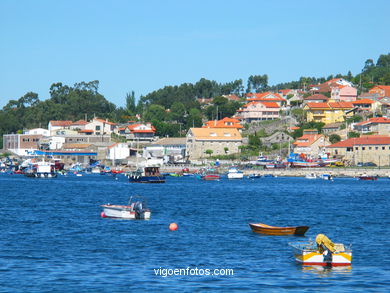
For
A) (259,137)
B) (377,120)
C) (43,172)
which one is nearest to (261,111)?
(259,137)

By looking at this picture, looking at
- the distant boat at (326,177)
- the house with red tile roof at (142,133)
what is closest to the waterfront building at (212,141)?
the house with red tile roof at (142,133)

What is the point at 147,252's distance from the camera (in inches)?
1490

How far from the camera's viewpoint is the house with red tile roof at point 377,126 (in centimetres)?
14688

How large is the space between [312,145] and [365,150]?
12950 millimetres

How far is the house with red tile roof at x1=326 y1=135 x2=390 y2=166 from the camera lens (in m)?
134

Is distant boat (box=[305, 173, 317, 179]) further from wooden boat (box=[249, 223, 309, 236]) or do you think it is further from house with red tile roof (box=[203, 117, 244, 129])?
wooden boat (box=[249, 223, 309, 236])

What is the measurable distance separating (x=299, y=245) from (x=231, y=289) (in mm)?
7152

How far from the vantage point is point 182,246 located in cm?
4009

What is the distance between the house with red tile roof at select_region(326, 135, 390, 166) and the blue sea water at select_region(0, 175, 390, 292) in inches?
2445

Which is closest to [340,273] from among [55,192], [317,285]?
[317,285]

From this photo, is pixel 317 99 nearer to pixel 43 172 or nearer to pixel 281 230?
pixel 43 172

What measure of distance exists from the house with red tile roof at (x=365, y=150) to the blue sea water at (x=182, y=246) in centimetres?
6210

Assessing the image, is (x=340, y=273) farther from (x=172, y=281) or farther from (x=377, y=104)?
(x=377, y=104)

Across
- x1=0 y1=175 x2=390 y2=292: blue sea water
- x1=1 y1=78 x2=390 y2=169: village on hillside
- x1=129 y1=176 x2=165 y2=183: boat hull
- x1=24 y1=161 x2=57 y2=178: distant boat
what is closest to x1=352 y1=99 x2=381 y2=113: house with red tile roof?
x1=1 y1=78 x2=390 y2=169: village on hillside
